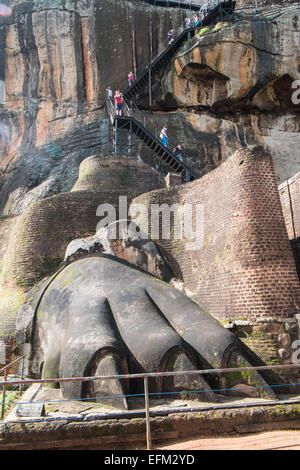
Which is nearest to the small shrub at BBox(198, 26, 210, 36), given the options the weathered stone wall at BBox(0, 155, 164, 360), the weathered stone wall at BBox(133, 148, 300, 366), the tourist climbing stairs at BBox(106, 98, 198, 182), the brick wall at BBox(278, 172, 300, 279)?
the tourist climbing stairs at BBox(106, 98, 198, 182)

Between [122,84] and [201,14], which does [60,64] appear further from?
[201,14]

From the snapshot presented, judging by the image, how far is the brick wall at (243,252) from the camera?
7.71 meters

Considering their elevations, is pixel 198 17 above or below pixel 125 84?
above

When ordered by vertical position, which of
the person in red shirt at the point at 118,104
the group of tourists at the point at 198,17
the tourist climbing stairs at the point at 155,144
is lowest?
the tourist climbing stairs at the point at 155,144

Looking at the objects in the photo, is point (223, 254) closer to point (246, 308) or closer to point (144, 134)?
point (246, 308)

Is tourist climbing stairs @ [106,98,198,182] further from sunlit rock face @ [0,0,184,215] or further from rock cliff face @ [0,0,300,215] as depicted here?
sunlit rock face @ [0,0,184,215]

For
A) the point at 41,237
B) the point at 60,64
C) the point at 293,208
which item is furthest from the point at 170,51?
the point at 41,237

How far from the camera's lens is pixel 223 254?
882cm

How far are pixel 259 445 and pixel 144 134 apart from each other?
58.2 ft

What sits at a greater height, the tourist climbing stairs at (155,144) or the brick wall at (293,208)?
the tourist climbing stairs at (155,144)

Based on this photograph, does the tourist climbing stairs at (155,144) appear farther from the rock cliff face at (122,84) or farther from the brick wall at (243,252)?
the brick wall at (243,252)

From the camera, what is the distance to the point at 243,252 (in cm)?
819

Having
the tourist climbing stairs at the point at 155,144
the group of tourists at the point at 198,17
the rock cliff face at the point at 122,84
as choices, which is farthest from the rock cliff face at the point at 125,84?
the tourist climbing stairs at the point at 155,144

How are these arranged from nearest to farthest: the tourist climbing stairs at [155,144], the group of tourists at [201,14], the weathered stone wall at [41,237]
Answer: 1. the weathered stone wall at [41,237]
2. the tourist climbing stairs at [155,144]
3. the group of tourists at [201,14]
